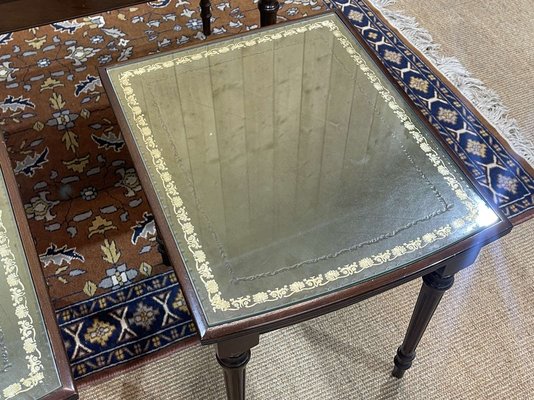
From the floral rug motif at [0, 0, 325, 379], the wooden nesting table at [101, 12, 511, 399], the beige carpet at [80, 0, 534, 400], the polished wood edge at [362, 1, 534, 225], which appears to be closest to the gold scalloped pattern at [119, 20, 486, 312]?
the wooden nesting table at [101, 12, 511, 399]

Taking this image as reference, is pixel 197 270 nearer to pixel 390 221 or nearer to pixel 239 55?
pixel 390 221

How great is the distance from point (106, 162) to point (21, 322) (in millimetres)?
658

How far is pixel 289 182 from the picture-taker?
0.84 metres

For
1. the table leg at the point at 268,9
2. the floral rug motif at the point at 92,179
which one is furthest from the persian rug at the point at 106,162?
the table leg at the point at 268,9

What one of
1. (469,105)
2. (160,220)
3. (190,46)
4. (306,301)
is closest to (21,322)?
(160,220)

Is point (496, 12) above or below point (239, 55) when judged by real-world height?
below

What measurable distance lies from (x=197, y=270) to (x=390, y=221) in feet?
0.85

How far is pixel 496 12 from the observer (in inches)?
68.9

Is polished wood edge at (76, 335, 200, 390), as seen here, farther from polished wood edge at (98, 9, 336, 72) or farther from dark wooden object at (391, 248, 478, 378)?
polished wood edge at (98, 9, 336, 72)

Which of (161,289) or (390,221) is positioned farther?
(161,289)

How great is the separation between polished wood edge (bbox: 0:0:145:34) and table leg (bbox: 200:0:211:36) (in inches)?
18.6

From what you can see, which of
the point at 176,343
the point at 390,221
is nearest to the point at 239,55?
the point at 390,221

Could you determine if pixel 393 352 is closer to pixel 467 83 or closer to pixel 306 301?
pixel 306 301

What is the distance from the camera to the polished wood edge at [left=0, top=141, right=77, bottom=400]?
65 cm
